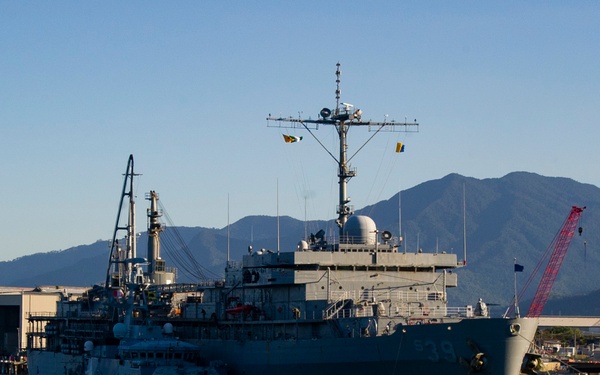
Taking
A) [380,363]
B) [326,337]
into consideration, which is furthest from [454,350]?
[326,337]

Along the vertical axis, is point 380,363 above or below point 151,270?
below

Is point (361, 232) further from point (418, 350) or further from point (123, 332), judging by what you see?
point (123, 332)

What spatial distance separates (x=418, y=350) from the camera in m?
38.2

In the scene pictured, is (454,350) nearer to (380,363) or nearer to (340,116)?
(380,363)

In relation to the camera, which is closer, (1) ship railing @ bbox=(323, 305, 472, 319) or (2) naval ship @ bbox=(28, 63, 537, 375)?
(2) naval ship @ bbox=(28, 63, 537, 375)

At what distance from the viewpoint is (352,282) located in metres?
44.9

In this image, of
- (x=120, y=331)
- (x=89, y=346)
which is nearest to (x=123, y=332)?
(x=120, y=331)

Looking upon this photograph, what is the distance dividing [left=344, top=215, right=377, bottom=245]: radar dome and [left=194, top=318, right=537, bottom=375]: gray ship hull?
6.07 m

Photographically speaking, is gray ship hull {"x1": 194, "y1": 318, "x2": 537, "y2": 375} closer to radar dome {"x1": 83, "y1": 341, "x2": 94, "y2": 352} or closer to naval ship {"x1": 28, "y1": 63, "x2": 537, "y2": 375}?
naval ship {"x1": 28, "y1": 63, "x2": 537, "y2": 375}

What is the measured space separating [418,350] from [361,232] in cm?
914

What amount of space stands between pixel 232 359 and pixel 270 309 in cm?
285

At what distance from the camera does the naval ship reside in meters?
37.6

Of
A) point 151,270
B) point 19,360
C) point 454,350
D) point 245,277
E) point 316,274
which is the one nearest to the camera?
point 454,350

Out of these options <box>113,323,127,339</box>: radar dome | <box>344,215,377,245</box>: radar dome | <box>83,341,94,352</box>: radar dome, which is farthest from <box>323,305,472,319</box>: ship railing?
<box>83,341,94,352</box>: radar dome
